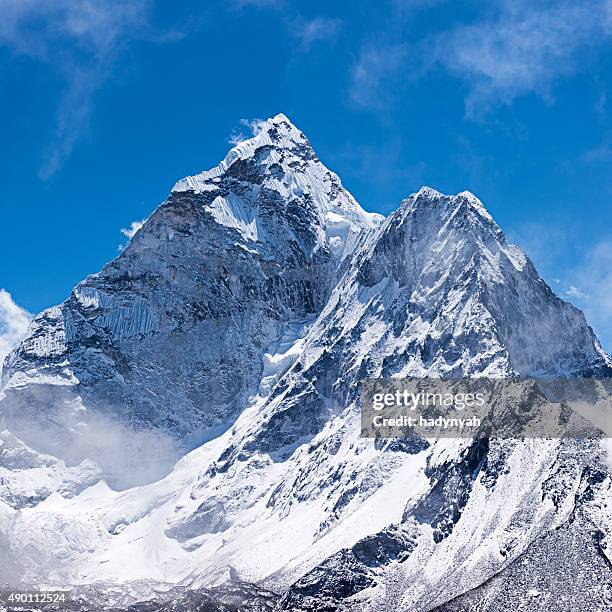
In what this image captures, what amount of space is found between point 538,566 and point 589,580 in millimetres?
9145

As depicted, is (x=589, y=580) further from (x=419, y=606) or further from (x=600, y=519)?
(x=419, y=606)

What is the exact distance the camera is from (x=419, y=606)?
651 ft

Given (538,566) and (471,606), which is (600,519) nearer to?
(538,566)

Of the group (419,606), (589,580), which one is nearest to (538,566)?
(589,580)

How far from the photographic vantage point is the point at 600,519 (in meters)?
195

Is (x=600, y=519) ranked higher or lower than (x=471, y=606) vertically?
higher

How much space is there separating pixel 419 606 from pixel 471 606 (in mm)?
13496

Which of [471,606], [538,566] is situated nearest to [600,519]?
[538,566]

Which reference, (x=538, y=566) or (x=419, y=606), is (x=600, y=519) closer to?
(x=538, y=566)

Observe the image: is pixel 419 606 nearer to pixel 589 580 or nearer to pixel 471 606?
pixel 471 606

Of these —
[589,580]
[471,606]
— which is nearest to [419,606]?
[471,606]

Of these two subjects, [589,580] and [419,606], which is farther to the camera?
[419,606]

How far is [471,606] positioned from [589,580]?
1830 centimetres
